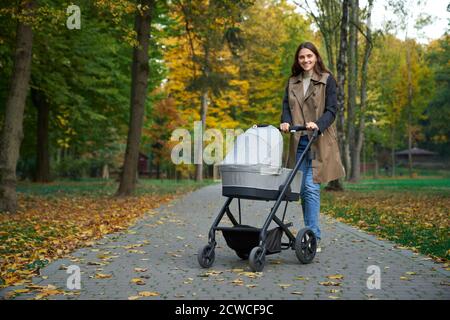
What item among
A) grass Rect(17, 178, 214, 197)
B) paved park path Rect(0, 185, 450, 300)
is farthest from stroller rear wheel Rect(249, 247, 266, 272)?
grass Rect(17, 178, 214, 197)

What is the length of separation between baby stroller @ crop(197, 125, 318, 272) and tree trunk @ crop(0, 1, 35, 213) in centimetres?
746

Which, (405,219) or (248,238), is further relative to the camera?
(405,219)

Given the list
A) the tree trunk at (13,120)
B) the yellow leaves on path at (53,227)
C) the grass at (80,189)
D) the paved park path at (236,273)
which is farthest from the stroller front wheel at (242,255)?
the grass at (80,189)

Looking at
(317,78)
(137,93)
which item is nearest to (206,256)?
(317,78)

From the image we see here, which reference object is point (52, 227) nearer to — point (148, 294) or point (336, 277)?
point (148, 294)

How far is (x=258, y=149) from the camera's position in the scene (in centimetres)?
620

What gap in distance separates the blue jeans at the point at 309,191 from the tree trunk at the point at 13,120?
772cm

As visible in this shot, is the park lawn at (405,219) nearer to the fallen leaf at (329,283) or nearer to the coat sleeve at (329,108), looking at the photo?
the fallen leaf at (329,283)

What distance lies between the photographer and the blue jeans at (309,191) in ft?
22.6

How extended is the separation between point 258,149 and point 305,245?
4.08 feet

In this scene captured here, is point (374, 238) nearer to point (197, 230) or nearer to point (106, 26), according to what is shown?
point (197, 230)

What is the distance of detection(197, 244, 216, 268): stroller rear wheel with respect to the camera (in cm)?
631

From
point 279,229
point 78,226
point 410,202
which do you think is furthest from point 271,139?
point 410,202

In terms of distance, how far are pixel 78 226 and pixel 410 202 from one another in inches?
376
